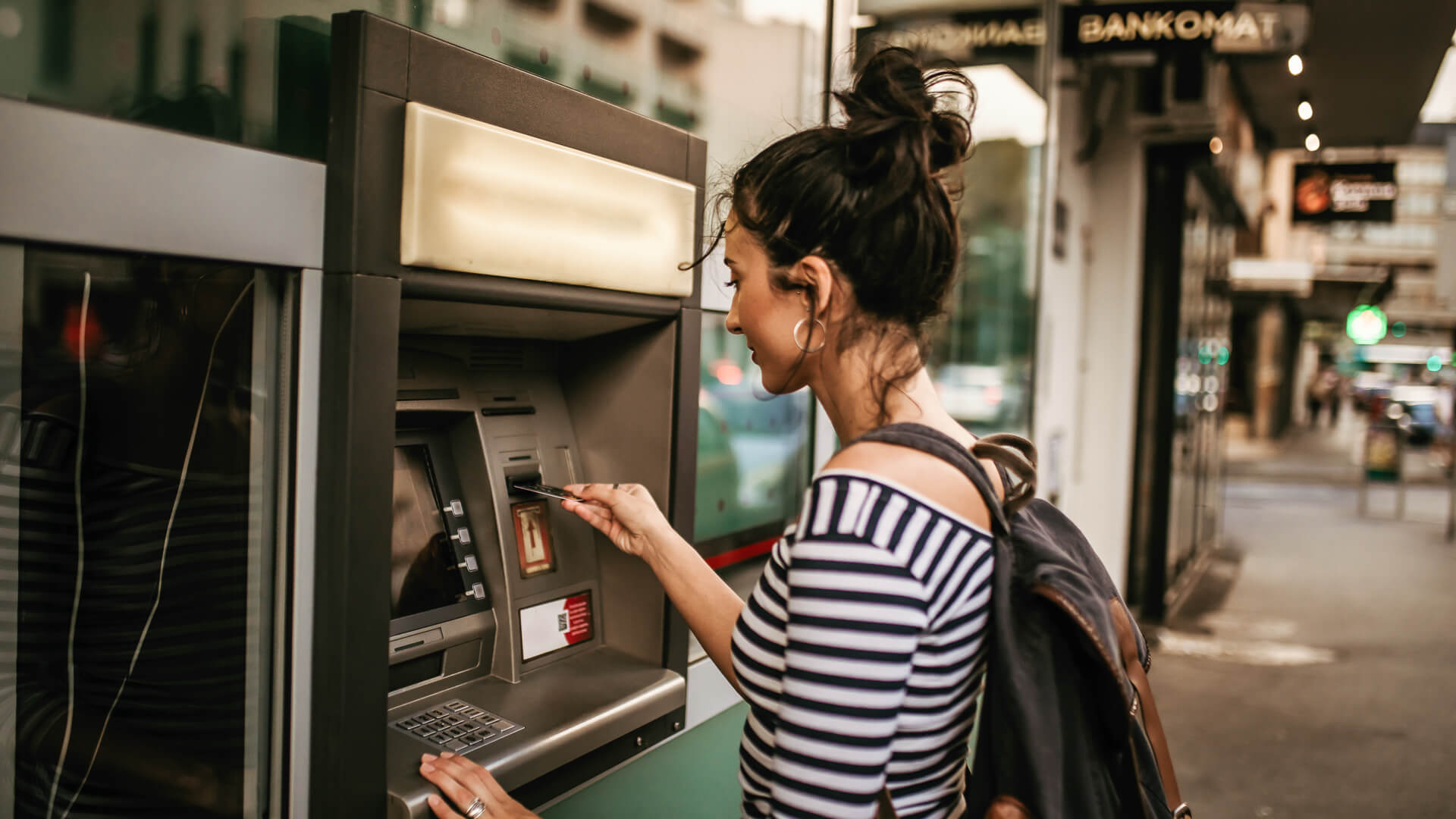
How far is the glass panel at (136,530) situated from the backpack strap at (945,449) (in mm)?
716

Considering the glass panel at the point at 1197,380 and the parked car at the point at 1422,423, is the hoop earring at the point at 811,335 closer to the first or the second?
the glass panel at the point at 1197,380

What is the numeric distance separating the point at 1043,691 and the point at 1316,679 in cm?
530

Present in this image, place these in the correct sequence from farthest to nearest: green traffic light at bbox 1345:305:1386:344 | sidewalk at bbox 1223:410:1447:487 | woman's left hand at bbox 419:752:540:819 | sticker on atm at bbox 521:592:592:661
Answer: green traffic light at bbox 1345:305:1386:344 → sidewalk at bbox 1223:410:1447:487 → sticker on atm at bbox 521:592:592:661 → woman's left hand at bbox 419:752:540:819

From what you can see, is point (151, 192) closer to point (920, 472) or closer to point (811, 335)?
point (811, 335)

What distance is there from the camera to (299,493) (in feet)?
3.84

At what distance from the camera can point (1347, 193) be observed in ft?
27.5

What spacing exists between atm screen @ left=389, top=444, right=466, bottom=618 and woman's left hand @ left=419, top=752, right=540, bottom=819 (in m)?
0.26

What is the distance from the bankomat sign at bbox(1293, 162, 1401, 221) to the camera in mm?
8227

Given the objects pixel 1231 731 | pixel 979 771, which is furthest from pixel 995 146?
pixel 979 771

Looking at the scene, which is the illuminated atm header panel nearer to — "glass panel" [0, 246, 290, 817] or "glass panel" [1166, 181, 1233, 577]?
"glass panel" [0, 246, 290, 817]

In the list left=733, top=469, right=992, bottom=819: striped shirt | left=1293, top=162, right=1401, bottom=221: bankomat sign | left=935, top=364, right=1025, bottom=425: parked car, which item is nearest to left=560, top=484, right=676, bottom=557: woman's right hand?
left=733, top=469, right=992, bottom=819: striped shirt

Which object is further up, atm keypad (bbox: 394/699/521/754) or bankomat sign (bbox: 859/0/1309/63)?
bankomat sign (bbox: 859/0/1309/63)

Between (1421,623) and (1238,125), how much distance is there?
397 cm

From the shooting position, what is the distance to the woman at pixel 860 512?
0.97 metres
